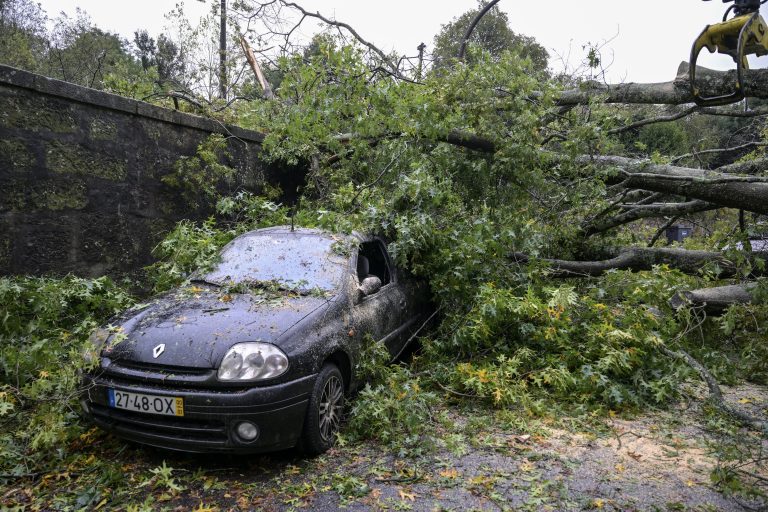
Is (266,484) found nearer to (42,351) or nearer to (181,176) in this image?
(42,351)

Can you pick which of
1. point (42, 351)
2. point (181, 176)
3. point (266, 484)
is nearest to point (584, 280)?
point (266, 484)

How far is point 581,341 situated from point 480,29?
2538 centimetres

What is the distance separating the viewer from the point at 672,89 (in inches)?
228

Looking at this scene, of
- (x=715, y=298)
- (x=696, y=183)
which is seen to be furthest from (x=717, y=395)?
(x=696, y=183)

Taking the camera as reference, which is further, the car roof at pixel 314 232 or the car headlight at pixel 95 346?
the car roof at pixel 314 232

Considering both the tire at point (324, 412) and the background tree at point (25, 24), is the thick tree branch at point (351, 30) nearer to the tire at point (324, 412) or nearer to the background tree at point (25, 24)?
the tire at point (324, 412)

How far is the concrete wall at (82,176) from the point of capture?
17.2 feet

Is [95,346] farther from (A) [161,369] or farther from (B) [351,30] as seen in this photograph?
(B) [351,30]

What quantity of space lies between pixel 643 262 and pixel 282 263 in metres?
4.64

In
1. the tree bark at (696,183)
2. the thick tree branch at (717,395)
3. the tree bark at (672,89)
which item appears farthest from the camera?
the tree bark at (696,183)

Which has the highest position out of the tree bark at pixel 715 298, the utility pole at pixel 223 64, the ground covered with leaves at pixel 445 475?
the utility pole at pixel 223 64

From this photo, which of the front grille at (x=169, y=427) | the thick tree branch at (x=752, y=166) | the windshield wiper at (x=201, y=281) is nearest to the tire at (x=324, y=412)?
the front grille at (x=169, y=427)

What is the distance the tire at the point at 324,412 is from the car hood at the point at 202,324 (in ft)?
1.40

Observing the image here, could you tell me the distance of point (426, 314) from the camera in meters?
5.83
